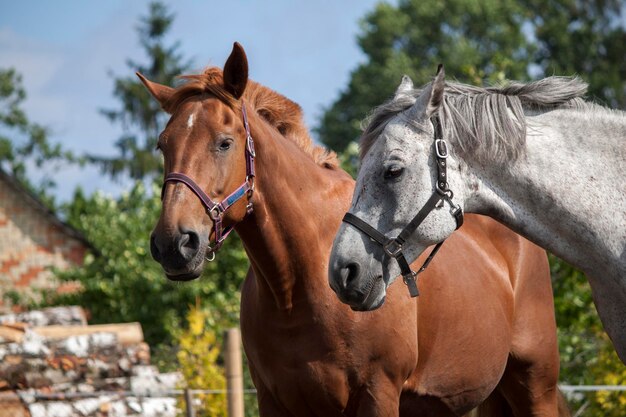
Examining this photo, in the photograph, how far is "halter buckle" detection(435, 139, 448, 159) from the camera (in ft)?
10.9

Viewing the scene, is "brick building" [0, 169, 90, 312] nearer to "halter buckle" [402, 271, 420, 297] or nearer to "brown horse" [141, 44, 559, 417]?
"brown horse" [141, 44, 559, 417]

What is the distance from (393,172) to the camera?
3326 millimetres

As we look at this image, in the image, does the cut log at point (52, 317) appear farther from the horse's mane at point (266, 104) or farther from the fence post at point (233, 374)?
the horse's mane at point (266, 104)

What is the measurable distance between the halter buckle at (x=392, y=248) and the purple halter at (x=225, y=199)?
0.91 m

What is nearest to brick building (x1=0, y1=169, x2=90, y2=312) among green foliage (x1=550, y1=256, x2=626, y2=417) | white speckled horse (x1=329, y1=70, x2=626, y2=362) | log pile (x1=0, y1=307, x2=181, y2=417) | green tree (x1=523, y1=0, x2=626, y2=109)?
log pile (x1=0, y1=307, x2=181, y2=417)

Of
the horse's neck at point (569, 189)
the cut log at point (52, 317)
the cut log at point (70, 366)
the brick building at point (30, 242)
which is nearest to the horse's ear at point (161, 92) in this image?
the horse's neck at point (569, 189)

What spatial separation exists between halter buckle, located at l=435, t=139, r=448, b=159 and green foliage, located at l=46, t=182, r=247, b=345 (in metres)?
8.72

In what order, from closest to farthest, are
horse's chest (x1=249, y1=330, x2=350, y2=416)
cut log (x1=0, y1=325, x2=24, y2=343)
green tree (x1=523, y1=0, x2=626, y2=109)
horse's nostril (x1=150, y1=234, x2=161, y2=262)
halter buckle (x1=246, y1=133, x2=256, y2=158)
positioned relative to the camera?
1. horse's nostril (x1=150, y1=234, x2=161, y2=262)
2. horse's chest (x1=249, y1=330, x2=350, y2=416)
3. halter buckle (x1=246, y1=133, x2=256, y2=158)
4. cut log (x1=0, y1=325, x2=24, y2=343)
5. green tree (x1=523, y1=0, x2=626, y2=109)

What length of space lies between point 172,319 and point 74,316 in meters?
3.06

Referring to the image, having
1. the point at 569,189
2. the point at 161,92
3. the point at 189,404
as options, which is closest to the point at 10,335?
the point at 189,404

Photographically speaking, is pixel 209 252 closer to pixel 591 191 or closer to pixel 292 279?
pixel 292 279

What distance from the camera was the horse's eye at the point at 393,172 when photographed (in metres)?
3.32

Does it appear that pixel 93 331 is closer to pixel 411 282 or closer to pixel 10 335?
pixel 10 335

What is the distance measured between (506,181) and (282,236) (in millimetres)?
1202
